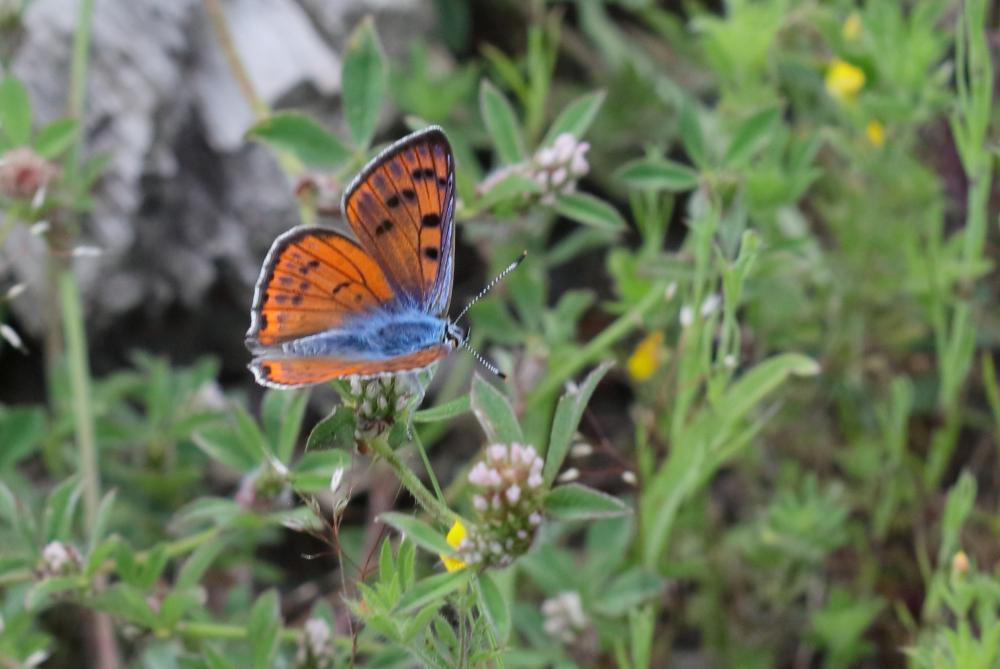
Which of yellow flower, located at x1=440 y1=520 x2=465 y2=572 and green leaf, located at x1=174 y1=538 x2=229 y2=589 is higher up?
yellow flower, located at x1=440 y1=520 x2=465 y2=572

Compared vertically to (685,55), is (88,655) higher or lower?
lower

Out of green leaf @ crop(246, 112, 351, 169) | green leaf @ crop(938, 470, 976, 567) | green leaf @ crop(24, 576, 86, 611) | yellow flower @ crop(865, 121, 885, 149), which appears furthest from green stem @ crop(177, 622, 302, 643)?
yellow flower @ crop(865, 121, 885, 149)

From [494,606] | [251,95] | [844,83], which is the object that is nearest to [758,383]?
[494,606]

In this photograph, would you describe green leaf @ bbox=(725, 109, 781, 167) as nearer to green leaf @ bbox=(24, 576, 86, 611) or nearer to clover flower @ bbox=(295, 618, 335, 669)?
clover flower @ bbox=(295, 618, 335, 669)

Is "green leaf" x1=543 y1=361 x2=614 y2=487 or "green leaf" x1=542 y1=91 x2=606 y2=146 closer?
"green leaf" x1=543 y1=361 x2=614 y2=487

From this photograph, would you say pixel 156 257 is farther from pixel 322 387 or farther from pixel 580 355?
pixel 580 355

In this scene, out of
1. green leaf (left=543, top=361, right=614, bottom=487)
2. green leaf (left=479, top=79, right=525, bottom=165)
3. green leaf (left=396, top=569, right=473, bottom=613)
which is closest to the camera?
green leaf (left=396, top=569, right=473, bottom=613)

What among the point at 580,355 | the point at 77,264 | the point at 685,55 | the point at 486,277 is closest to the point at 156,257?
the point at 77,264

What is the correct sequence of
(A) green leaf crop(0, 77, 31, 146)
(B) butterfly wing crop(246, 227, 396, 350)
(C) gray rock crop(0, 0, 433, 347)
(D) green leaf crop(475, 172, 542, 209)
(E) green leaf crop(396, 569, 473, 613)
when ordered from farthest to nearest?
(C) gray rock crop(0, 0, 433, 347) < (A) green leaf crop(0, 77, 31, 146) < (D) green leaf crop(475, 172, 542, 209) < (B) butterfly wing crop(246, 227, 396, 350) < (E) green leaf crop(396, 569, 473, 613)
